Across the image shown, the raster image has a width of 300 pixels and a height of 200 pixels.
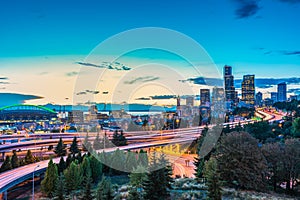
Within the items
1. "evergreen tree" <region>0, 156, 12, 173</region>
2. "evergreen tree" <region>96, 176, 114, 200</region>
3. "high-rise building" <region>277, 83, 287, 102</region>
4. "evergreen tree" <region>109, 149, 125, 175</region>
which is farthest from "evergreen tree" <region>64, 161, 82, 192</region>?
"high-rise building" <region>277, 83, 287, 102</region>

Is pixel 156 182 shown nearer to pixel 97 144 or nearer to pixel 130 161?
pixel 130 161

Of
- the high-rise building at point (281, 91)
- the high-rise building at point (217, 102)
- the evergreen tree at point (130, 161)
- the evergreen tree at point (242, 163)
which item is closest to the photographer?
the evergreen tree at point (242, 163)

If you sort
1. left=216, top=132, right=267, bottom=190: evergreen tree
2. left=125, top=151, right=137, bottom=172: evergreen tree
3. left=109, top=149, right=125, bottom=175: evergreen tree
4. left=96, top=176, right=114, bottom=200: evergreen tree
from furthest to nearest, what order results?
1. left=109, top=149, right=125, bottom=175: evergreen tree
2. left=125, top=151, right=137, bottom=172: evergreen tree
3. left=216, top=132, right=267, bottom=190: evergreen tree
4. left=96, top=176, right=114, bottom=200: evergreen tree

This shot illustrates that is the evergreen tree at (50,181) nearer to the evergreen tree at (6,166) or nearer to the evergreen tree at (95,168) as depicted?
the evergreen tree at (95,168)

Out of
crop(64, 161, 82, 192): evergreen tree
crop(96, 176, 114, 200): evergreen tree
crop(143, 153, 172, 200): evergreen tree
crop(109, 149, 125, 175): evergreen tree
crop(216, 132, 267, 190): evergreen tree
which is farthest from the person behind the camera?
crop(109, 149, 125, 175): evergreen tree

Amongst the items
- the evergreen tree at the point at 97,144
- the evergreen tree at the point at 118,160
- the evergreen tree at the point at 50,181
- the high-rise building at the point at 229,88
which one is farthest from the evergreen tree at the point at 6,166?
the high-rise building at the point at 229,88

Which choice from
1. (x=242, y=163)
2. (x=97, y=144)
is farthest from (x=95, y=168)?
(x=242, y=163)

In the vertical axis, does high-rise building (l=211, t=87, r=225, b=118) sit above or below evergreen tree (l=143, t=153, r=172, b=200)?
above

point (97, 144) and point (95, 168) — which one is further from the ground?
point (97, 144)

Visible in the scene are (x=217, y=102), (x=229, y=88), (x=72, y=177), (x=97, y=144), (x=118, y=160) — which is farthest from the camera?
(x=229, y=88)

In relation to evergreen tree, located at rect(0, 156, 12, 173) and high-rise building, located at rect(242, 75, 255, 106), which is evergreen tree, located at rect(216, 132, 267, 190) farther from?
high-rise building, located at rect(242, 75, 255, 106)

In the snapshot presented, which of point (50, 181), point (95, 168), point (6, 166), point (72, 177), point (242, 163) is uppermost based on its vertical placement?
point (242, 163)

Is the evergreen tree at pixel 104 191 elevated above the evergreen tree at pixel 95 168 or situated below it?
above

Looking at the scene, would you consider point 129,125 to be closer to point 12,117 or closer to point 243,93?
point 12,117
